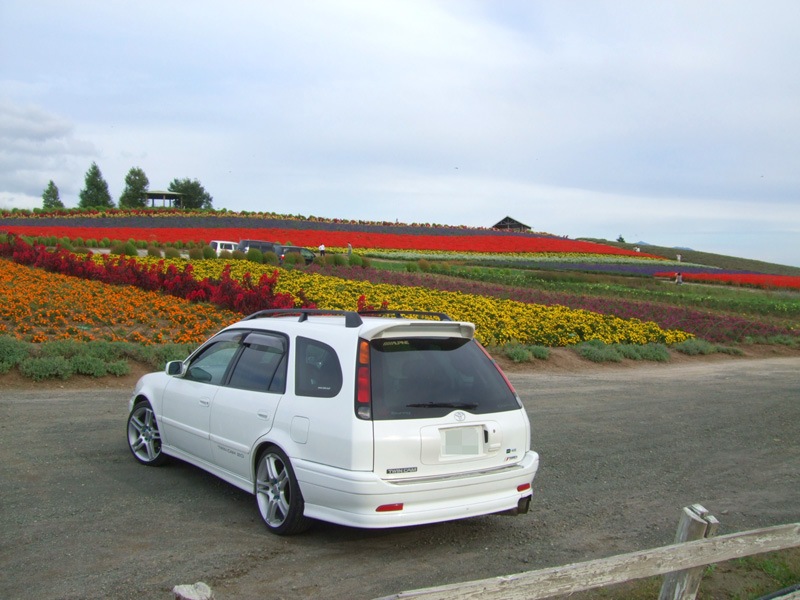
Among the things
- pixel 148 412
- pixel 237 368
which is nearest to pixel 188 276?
pixel 148 412

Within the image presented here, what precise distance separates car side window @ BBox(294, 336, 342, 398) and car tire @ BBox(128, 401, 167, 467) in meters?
2.18

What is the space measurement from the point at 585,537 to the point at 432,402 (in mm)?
1580

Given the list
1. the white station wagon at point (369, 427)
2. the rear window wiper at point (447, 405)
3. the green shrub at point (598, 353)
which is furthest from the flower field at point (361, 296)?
the rear window wiper at point (447, 405)

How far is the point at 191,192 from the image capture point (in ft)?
307

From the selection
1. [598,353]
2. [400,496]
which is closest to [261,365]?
[400,496]

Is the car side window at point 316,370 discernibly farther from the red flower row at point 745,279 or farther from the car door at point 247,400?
the red flower row at point 745,279

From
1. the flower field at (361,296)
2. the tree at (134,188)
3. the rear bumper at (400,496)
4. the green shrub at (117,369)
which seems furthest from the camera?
the tree at (134,188)

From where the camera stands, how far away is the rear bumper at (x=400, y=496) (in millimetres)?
Result: 4945

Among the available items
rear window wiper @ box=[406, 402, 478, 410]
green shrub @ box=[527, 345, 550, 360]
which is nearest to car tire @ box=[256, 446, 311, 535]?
rear window wiper @ box=[406, 402, 478, 410]

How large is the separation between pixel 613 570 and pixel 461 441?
72.5 inches

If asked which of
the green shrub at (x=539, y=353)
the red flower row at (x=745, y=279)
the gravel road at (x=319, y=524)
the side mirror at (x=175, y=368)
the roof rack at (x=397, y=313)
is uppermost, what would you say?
the roof rack at (x=397, y=313)

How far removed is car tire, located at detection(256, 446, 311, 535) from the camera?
531cm

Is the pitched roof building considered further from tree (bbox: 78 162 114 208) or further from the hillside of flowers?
the hillside of flowers

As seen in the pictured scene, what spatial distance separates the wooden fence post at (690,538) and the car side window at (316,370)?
2291 mm
